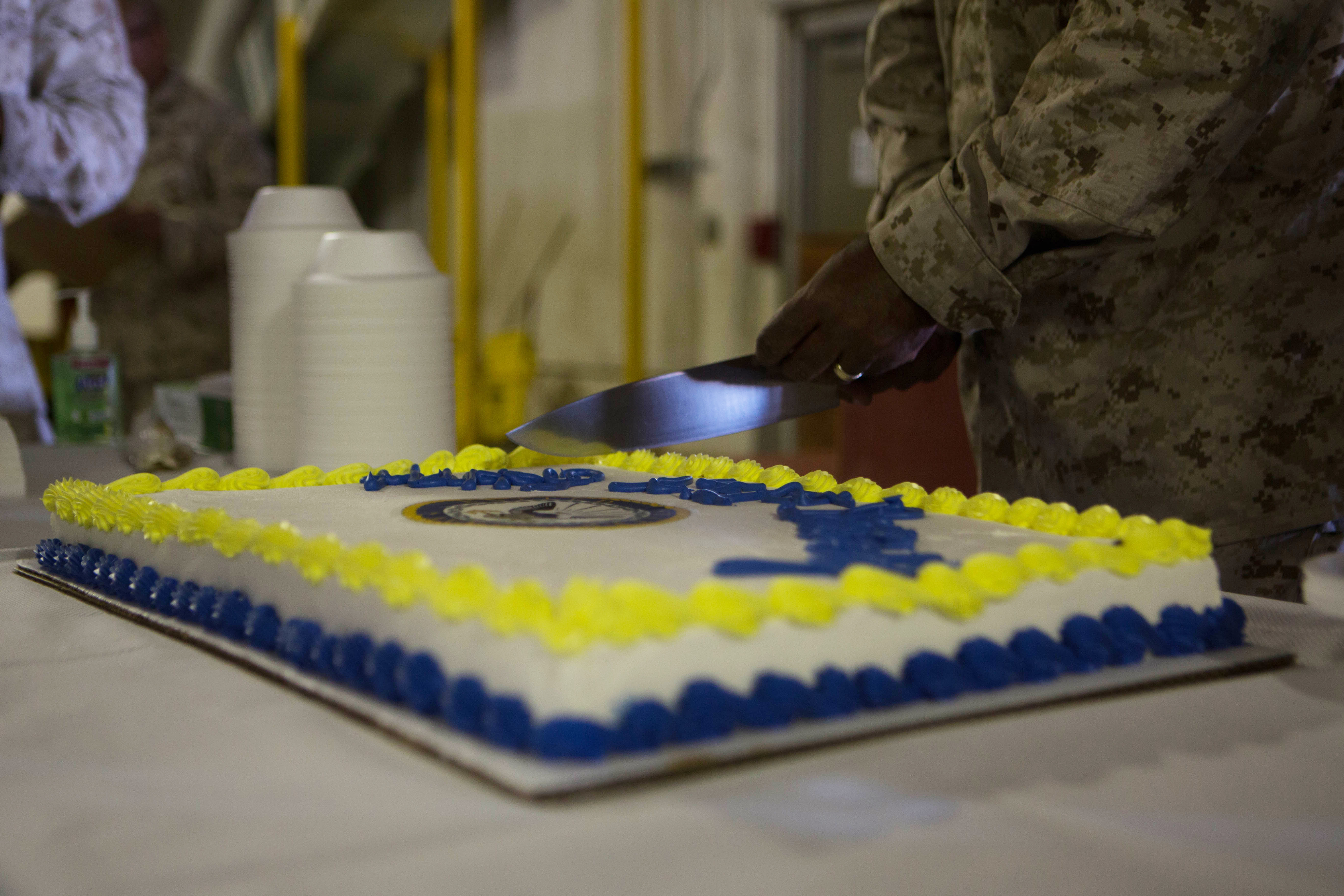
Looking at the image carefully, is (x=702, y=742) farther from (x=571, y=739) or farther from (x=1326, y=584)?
(x=1326, y=584)

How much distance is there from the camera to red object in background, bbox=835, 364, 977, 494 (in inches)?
94.3

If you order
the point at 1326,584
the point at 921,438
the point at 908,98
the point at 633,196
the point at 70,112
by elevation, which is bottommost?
the point at 921,438

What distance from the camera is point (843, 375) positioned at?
3.27 feet

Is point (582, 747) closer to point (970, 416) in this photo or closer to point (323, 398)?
point (323, 398)

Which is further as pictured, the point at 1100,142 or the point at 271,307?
the point at 271,307

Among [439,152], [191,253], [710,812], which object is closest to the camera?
[710,812]

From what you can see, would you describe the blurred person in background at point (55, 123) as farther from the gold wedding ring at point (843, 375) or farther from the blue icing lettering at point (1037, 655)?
the blue icing lettering at point (1037, 655)

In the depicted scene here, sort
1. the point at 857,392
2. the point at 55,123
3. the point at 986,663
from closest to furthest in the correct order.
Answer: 1. the point at 986,663
2. the point at 857,392
3. the point at 55,123

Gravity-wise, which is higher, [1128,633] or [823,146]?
[823,146]

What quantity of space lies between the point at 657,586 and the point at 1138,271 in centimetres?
69

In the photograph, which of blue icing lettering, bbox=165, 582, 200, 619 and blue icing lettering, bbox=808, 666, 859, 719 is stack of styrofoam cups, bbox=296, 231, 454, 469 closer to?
blue icing lettering, bbox=165, 582, 200, 619

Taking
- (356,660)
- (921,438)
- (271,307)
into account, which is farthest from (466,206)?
(356,660)

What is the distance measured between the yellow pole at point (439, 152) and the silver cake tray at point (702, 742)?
413 cm

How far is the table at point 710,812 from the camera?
385mm
